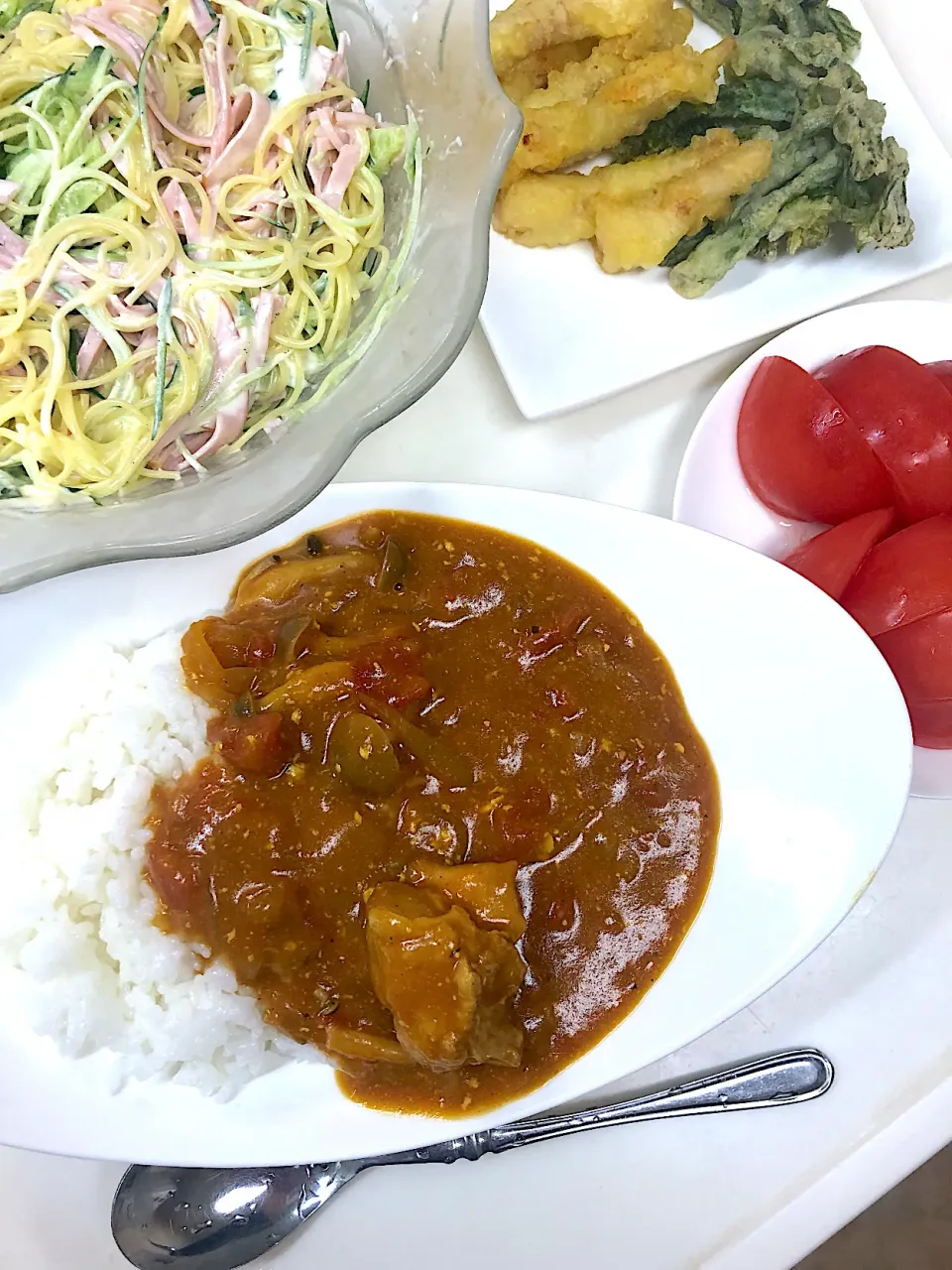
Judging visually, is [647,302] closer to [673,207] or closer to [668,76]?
[673,207]

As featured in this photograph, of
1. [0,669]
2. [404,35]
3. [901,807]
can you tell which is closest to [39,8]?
[404,35]

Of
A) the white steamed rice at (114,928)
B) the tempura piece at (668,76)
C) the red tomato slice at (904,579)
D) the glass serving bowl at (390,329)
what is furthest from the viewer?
the tempura piece at (668,76)

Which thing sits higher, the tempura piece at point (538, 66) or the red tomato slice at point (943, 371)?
the tempura piece at point (538, 66)

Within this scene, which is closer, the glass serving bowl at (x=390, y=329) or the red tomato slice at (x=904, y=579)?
the glass serving bowl at (x=390, y=329)

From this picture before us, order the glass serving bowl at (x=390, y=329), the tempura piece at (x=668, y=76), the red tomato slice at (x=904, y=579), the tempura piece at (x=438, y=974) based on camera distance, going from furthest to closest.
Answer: the tempura piece at (x=668, y=76) → the red tomato slice at (x=904, y=579) → the tempura piece at (x=438, y=974) → the glass serving bowl at (x=390, y=329)

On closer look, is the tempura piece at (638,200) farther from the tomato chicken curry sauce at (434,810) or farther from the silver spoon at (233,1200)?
the silver spoon at (233,1200)

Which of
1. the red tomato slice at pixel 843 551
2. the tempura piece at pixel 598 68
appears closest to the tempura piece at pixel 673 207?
the tempura piece at pixel 598 68
